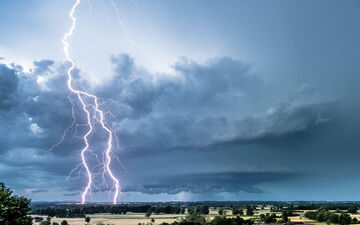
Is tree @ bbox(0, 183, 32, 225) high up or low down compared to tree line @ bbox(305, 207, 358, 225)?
up

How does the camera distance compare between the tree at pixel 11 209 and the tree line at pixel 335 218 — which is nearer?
the tree at pixel 11 209

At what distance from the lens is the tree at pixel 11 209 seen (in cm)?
3322

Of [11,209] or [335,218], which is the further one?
[335,218]

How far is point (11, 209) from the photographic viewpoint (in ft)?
112

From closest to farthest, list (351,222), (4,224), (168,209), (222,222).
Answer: (4,224) → (222,222) → (351,222) → (168,209)

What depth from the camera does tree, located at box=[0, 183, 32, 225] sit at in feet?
109

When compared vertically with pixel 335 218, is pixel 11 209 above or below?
above

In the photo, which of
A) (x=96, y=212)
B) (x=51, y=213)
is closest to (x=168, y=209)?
(x=96, y=212)

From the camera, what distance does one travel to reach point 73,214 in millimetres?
166125

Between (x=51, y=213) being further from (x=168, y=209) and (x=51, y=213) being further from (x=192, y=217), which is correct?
(x=192, y=217)

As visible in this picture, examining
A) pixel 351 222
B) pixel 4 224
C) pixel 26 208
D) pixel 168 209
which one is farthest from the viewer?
pixel 168 209

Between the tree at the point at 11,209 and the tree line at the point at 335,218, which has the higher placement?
the tree at the point at 11,209

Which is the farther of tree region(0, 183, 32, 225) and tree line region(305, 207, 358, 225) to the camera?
tree line region(305, 207, 358, 225)

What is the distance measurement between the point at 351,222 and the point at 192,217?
57.8m
